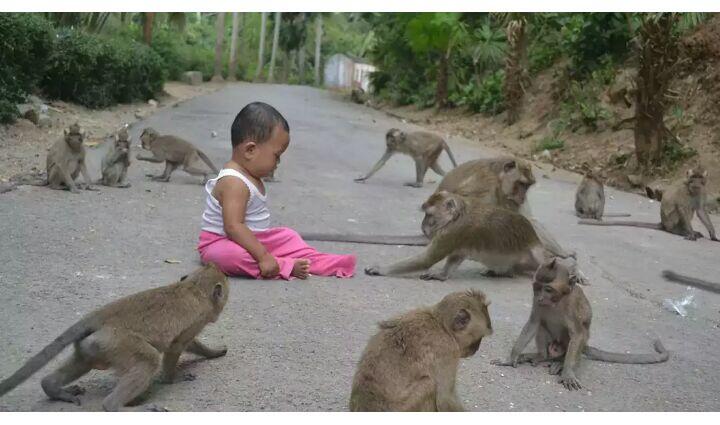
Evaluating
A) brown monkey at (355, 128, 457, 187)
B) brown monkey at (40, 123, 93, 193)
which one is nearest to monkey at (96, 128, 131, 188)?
brown monkey at (40, 123, 93, 193)

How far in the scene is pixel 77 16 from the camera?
26.6 metres

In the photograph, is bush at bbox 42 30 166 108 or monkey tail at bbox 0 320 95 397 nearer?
monkey tail at bbox 0 320 95 397

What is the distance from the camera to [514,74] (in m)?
21.4

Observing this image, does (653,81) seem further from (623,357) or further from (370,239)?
(623,357)

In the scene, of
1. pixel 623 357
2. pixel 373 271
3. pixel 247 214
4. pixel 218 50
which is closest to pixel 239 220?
pixel 247 214

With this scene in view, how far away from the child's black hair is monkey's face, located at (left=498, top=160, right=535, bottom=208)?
3.21 m

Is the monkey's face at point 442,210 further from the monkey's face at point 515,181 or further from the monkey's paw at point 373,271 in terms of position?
the monkey's face at point 515,181

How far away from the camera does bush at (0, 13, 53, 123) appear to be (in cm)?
1316

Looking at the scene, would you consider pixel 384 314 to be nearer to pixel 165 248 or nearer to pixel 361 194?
pixel 165 248

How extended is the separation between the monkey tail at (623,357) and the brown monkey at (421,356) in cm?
146

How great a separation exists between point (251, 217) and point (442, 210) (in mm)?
1767

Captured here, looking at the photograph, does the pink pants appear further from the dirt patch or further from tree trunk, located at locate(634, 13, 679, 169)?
tree trunk, located at locate(634, 13, 679, 169)

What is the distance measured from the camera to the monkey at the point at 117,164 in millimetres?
10484

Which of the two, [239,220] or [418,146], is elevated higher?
[239,220]
